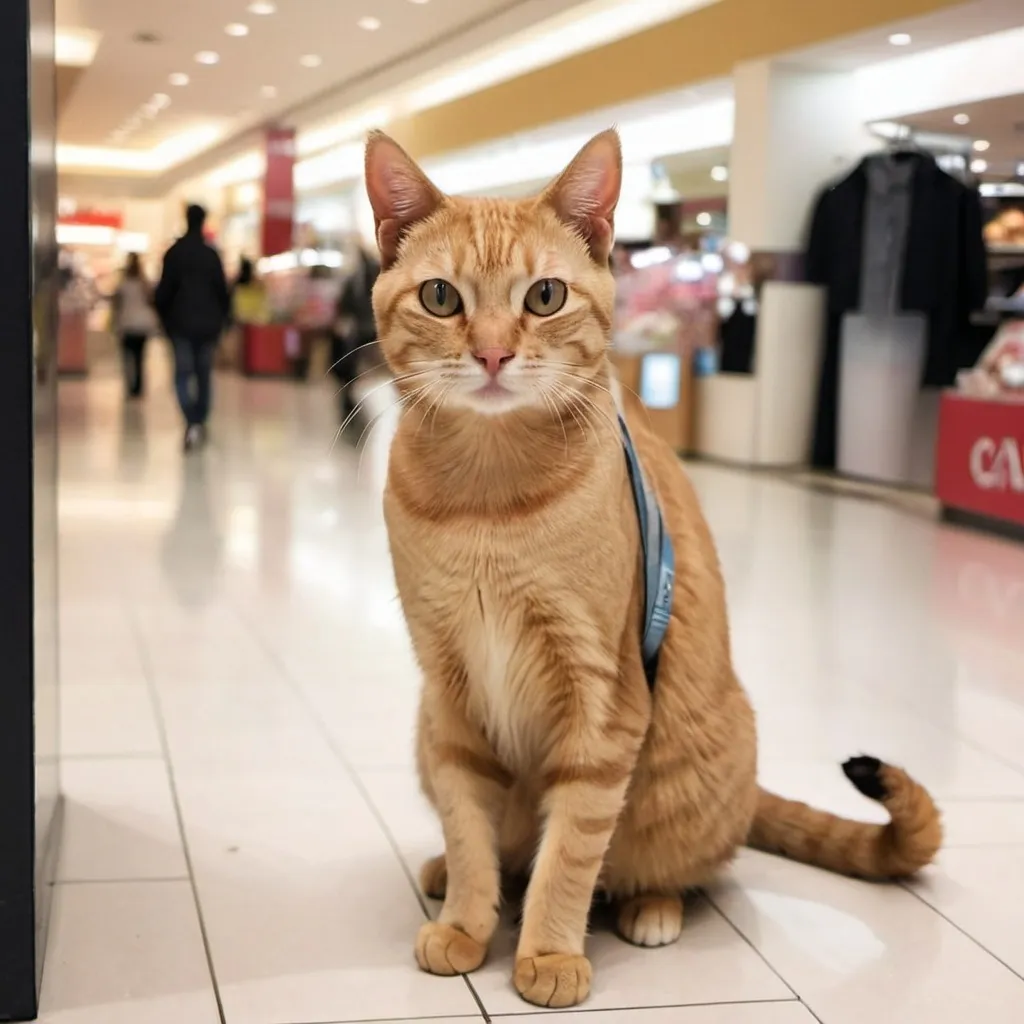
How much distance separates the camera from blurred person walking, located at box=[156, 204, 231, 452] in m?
9.85

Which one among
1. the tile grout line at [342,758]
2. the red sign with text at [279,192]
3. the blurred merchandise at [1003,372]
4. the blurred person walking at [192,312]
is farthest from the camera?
the red sign with text at [279,192]

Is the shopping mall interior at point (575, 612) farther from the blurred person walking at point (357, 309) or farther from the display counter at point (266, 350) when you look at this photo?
the display counter at point (266, 350)

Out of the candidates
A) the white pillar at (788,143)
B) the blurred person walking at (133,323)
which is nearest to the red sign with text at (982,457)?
the white pillar at (788,143)

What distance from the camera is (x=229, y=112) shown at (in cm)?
1877

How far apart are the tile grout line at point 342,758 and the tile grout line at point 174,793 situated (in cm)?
34

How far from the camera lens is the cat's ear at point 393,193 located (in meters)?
1.96

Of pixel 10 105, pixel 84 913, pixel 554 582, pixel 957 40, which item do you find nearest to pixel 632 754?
pixel 554 582

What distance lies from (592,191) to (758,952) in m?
1.22

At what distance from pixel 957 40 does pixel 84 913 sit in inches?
292

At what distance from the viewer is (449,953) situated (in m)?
2.05

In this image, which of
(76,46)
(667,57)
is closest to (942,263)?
(667,57)

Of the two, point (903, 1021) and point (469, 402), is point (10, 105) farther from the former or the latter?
point (903, 1021)

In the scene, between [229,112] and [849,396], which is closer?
[849,396]

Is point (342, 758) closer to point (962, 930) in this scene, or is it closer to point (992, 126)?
point (962, 930)
